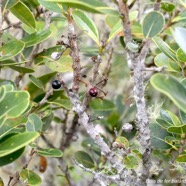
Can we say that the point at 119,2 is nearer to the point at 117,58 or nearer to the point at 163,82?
the point at 163,82

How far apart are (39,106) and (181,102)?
695 millimetres

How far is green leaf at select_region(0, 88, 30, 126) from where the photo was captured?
81 cm

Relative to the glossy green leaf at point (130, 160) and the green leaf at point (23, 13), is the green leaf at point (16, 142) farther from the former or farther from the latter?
the green leaf at point (23, 13)

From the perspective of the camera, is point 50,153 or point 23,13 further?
point 23,13

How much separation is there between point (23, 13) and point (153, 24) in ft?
1.55

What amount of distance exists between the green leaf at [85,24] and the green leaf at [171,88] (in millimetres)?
423

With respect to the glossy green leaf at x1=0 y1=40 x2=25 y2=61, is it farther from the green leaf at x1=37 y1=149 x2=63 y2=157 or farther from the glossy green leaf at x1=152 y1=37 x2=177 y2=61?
the glossy green leaf at x1=152 y1=37 x2=177 y2=61

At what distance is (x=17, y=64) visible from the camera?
118 centimetres

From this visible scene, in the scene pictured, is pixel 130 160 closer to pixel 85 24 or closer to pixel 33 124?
pixel 33 124

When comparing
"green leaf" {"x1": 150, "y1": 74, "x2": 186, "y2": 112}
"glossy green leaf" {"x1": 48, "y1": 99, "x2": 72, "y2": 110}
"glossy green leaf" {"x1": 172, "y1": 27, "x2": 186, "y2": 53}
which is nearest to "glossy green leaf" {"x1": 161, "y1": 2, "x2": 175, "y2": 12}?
"glossy green leaf" {"x1": 172, "y1": 27, "x2": 186, "y2": 53}

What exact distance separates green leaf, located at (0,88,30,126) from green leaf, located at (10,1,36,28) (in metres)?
0.43

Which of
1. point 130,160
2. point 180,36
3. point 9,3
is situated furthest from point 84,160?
point 180,36

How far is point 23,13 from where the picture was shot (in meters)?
1.20

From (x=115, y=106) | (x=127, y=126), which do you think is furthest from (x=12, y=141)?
(x=115, y=106)
